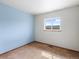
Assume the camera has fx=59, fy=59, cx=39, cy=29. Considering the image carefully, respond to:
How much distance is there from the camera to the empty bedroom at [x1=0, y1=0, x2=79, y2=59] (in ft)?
8.11

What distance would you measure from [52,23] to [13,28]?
2.29 m

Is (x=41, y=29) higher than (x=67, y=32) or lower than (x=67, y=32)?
higher

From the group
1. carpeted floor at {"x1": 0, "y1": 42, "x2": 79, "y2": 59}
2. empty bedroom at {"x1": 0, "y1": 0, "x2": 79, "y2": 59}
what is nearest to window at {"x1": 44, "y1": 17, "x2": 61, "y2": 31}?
empty bedroom at {"x1": 0, "y1": 0, "x2": 79, "y2": 59}

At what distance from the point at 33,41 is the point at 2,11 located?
2.87 m

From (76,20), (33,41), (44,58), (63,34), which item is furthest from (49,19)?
(44,58)

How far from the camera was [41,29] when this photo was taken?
4.30m

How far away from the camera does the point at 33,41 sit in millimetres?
4566

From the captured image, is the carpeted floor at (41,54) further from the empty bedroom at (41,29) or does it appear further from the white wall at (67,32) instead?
the white wall at (67,32)

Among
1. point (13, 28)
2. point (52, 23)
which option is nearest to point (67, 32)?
point (52, 23)

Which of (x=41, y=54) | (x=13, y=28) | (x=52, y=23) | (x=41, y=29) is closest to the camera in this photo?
(x=41, y=54)

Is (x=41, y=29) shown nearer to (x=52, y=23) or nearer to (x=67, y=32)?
(x=52, y=23)

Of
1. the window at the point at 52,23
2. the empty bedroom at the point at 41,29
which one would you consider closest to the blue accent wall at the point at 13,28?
the empty bedroom at the point at 41,29

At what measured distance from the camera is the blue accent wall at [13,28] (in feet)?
8.63

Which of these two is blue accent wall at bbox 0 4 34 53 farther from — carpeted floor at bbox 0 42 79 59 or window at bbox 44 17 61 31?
window at bbox 44 17 61 31
